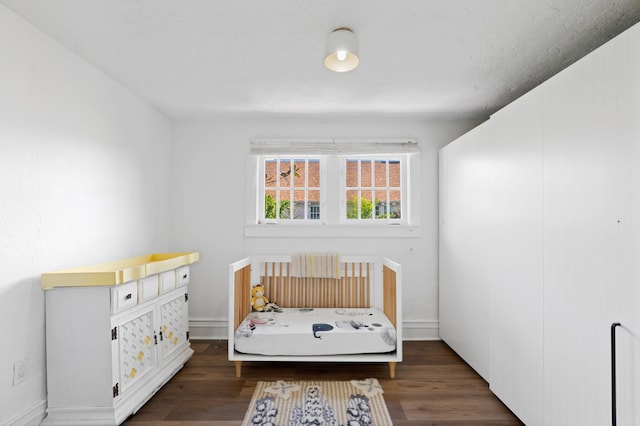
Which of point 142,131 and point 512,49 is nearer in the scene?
point 512,49

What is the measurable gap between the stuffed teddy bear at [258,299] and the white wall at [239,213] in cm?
41

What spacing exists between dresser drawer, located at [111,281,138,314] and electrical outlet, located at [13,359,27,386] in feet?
1.63

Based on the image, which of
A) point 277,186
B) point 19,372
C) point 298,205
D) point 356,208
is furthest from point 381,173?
point 19,372

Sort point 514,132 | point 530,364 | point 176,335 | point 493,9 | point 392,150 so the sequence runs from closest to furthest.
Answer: point 493,9 < point 530,364 < point 514,132 < point 176,335 < point 392,150

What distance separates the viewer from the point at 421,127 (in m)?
3.75

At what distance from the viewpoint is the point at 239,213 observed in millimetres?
3732

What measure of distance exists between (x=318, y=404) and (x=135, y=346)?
1257 mm

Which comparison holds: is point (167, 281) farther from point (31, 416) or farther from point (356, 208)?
point (356, 208)

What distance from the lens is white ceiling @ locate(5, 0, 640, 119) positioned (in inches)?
70.4

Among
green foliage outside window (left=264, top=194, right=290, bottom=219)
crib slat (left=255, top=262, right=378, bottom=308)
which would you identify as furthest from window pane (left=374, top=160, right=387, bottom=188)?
green foliage outside window (left=264, top=194, right=290, bottom=219)

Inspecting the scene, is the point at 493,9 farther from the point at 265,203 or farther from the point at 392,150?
the point at 265,203

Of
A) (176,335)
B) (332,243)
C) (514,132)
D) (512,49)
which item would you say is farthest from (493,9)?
(176,335)

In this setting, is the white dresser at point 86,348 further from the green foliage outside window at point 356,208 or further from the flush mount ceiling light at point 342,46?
the green foliage outside window at point 356,208

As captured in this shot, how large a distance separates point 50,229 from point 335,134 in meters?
2.55
